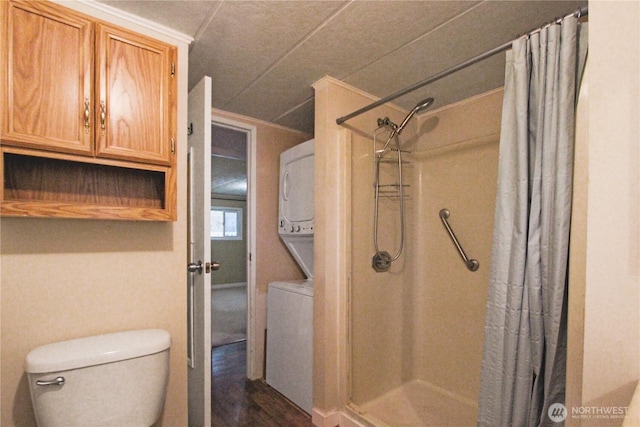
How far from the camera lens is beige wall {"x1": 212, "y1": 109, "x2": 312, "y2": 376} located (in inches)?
98.5

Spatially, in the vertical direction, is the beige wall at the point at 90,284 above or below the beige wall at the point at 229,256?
above

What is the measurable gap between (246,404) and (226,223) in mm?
5492

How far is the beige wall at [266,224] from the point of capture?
2.50 meters

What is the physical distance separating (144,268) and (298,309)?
1.05m

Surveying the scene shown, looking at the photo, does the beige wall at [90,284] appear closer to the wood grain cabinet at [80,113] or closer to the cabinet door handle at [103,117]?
the wood grain cabinet at [80,113]

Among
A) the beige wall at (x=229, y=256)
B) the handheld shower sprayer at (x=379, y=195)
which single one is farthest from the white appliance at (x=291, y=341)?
the beige wall at (x=229, y=256)

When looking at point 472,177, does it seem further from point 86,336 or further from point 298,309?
point 86,336

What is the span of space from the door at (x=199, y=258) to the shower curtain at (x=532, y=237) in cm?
124

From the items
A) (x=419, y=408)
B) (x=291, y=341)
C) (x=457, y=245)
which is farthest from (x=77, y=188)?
(x=419, y=408)

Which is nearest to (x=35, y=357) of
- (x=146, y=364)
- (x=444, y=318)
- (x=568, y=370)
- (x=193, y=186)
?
(x=146, y=364)

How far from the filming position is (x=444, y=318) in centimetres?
231

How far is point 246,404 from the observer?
2.13m

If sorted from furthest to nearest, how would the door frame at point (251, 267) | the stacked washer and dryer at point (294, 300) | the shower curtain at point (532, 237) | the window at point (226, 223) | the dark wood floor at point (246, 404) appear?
1. the window at point (226, 223)
2. the door frame at point (251, 267)
3. the stacked washer and dryer at point (294, 300)
4. the dark wood floor at point (246, 404)
5. the shower curtain at point (532, 237)

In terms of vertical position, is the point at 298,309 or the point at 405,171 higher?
the point at 405,171
